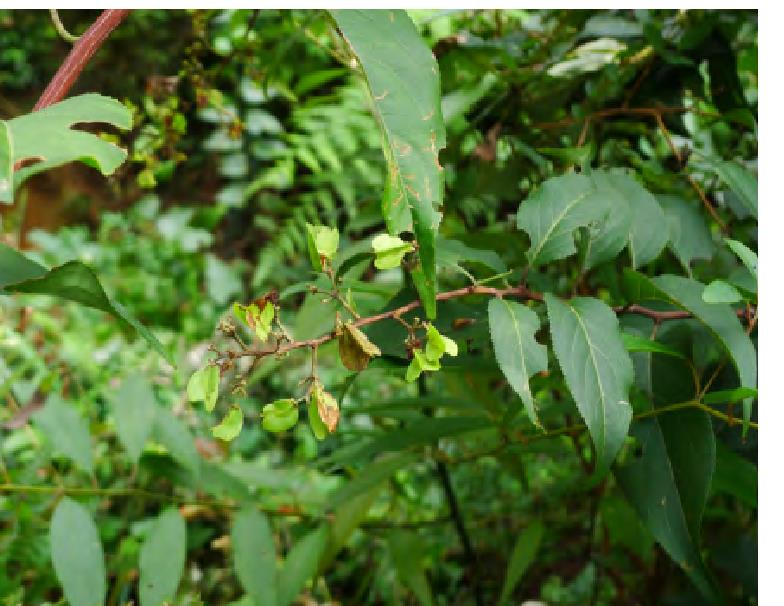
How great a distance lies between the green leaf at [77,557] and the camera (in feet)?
2.19

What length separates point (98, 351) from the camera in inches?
76.1

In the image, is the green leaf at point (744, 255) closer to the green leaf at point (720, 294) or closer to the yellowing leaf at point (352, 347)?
the green leaf at point (720, 294)

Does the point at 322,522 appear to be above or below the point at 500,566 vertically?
above

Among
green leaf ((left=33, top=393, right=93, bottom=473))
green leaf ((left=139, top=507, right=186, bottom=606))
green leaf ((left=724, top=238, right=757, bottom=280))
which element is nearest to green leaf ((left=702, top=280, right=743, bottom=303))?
green leaf ((left=724, top=238, right=757, bottom=280))

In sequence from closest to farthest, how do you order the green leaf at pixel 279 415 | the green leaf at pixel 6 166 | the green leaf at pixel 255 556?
the green leaf at pixel 6 166
the green leaf at pixel 279 415
the green leaf at pixel 255 556

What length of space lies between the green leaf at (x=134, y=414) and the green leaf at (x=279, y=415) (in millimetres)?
431

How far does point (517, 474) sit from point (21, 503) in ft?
2.03

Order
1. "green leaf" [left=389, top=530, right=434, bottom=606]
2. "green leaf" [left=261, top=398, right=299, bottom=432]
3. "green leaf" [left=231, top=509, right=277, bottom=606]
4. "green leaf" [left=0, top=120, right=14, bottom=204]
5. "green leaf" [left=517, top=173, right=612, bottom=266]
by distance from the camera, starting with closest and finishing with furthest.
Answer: "green leaf" [left=0, top=120, right=14, bottom=204] < "green leaf" [left=261, top=398, right=299, bottom=432] < "green leaf" [left=517, top=173, right=612, bottom=266] < "green leaf" [left=231, top=509, right=277, bottom=606] < "green leaf" [left=389, top=530, right=434, bottom=606]

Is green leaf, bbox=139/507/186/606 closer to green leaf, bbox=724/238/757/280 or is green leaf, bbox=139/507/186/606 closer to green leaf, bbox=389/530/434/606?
green leaf, bbox=389/530/434/606

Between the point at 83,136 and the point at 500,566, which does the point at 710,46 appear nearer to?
the point at 83,136

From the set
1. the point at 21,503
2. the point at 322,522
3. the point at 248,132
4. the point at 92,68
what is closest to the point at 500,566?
the point at 322,522

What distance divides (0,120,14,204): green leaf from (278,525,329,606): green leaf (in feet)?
1.79

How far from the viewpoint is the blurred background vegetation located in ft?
2.53

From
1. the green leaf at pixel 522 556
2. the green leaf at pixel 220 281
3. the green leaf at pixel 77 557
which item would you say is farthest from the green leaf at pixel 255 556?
the green leaf at pixel 220 281
